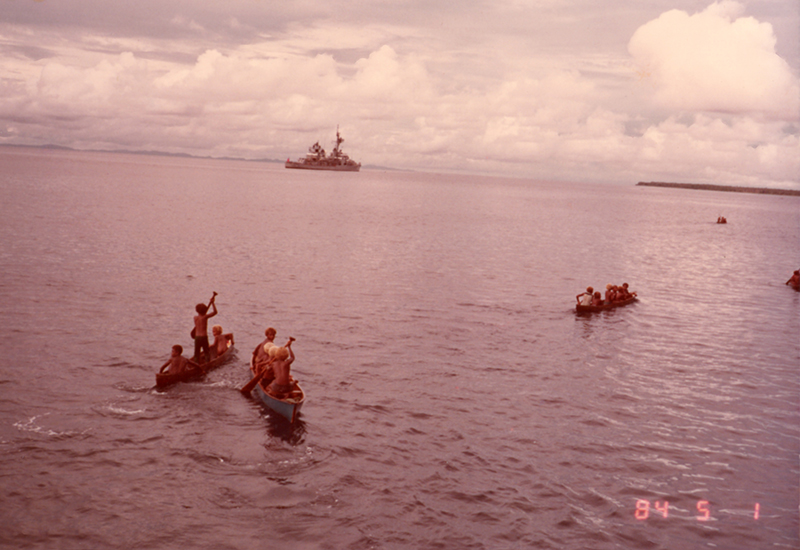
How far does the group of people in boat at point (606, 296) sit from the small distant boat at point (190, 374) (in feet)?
68.9

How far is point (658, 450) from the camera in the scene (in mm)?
17500

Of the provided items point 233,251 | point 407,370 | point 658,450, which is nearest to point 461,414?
point 407,370

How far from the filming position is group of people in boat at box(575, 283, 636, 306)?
1367 inches

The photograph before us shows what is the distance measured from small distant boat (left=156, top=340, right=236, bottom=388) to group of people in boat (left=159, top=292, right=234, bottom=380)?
0.13m

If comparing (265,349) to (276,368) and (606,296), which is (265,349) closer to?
(276,368)

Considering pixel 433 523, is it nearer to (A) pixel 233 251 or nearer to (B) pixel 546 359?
(B) pixel 546 359

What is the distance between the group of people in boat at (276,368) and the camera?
17.9 meters

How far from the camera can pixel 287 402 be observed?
17.4 m

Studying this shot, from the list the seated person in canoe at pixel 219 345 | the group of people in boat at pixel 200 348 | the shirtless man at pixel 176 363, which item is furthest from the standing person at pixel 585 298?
the shirtless man at pixel 176 363

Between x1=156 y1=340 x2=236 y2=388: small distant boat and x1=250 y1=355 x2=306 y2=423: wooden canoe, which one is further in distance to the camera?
x1=156 y1=340 x2=236 y2=388: small distant boat

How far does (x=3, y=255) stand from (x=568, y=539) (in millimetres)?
42268
